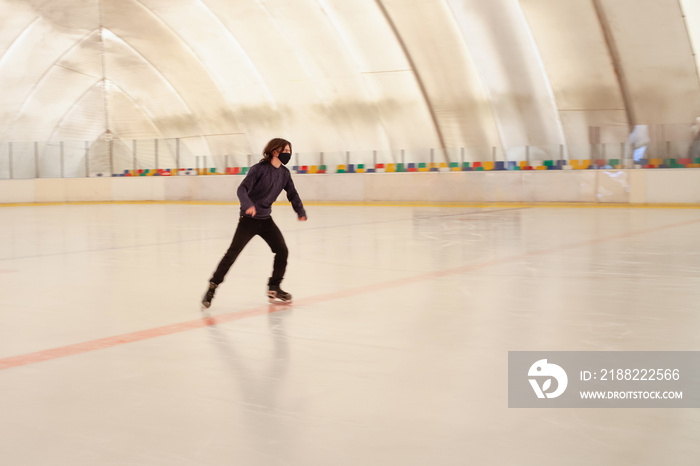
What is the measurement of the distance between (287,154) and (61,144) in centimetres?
3526

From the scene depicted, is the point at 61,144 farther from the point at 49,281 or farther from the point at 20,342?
the point at 20,342

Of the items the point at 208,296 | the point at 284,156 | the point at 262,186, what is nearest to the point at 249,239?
the point at 262,186

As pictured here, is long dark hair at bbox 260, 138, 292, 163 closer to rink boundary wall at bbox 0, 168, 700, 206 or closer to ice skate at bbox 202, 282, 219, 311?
ice skate at bbox 202, 282, 219, 311

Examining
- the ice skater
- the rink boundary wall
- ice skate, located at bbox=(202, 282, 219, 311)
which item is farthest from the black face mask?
the rink boundary wall

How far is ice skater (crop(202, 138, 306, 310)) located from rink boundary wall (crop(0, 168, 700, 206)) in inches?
841

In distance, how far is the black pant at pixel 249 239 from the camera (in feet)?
24.5

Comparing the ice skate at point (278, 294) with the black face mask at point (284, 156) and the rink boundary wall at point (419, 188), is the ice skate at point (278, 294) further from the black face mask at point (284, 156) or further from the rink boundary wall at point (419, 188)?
the rink boundary wall at point (419, 188)

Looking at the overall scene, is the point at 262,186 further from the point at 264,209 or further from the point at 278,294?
the point at 278,294

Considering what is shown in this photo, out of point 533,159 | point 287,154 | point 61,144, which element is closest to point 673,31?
point 533,159

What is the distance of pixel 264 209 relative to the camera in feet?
24.9

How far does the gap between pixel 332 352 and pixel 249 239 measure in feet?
7.73

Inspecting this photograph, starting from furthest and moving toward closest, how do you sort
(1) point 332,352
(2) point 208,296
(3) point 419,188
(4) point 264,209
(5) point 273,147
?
(3) point 419,188
(4) point 264,209
(5) point 273,147
(2) point 208,296
(1) point 332,352

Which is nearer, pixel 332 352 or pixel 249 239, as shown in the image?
→ pixel 332 352

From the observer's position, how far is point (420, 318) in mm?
6672
